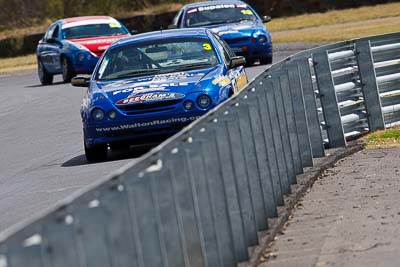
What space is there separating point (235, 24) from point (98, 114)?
15685mm

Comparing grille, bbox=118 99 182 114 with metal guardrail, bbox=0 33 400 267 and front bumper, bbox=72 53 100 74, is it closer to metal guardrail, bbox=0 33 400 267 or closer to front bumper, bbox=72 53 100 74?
metal guardrail, bbox=0 33 400 267

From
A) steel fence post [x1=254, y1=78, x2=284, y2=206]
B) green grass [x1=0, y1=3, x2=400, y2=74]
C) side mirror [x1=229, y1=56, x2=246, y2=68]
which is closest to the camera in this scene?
steel fence post [x1=254, y1=78, x2=284, y2=206]

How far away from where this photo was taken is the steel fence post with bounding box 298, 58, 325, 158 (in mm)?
12859

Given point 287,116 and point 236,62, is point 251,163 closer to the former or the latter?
point 287,116

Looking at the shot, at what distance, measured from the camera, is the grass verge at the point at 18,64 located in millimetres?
44812

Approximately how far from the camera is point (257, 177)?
29.5 ft

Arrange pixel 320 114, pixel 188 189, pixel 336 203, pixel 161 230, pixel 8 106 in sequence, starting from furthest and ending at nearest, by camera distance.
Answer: pixel 8 106 < pixel 320 114 < pixel 336 203 < pixel 188 189 < pixel 161 230

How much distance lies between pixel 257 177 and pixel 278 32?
3926 centimetres

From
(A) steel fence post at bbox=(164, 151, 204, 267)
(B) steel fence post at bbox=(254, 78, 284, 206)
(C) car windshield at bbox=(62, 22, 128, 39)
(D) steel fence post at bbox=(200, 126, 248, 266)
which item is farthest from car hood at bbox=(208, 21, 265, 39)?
(A) steel fence post at bbox=(164, 151, 204, 267)

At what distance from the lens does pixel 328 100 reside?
14.5m

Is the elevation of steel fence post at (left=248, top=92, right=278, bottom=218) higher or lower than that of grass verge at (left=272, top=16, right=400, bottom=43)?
higher

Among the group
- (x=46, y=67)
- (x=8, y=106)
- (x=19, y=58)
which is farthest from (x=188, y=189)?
(x=19, y=58)

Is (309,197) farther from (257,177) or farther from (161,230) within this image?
(161,230)

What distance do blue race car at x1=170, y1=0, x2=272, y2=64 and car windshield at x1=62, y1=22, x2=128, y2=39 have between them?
1449mm
